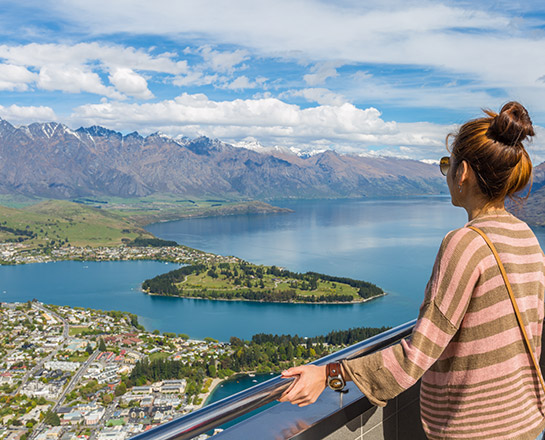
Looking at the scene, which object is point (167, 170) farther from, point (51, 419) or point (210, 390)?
point (51, 419)

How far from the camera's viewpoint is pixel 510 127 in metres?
0.63

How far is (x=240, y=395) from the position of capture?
0.80 meters

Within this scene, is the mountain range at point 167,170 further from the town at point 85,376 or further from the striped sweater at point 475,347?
the striped sweater at point 475,347

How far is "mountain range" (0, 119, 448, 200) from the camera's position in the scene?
112 metres

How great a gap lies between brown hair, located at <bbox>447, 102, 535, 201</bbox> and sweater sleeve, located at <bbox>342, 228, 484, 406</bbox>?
10 cm

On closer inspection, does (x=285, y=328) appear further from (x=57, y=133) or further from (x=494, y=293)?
(x=57, y=133)

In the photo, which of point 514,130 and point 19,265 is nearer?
point 514,130

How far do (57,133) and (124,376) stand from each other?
14579cm

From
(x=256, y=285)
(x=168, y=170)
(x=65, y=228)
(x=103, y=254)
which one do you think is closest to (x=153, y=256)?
(x=103, y=254)

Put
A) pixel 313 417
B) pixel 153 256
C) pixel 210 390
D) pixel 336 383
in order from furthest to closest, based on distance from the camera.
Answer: pixel 153 256 < pixel 210 390 < pixel 313 417 < pixel 336 383

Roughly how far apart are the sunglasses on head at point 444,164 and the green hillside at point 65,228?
3999cm

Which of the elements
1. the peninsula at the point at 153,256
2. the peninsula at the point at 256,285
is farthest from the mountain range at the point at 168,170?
the peninsula at the point at 256,285

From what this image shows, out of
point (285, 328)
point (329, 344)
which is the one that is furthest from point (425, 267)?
point (329, 344)

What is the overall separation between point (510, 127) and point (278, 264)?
27119mm
